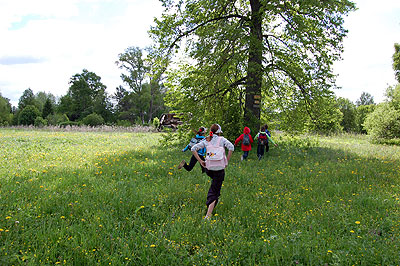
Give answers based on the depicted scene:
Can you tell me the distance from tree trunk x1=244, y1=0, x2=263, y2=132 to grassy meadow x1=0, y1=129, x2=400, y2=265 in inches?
239

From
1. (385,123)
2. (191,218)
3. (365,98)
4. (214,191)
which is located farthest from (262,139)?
(365,98)

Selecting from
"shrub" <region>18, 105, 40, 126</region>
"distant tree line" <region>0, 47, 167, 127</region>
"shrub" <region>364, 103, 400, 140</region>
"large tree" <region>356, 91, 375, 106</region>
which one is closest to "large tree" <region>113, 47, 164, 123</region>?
"distant tree line" <region>0, 47, 167, 127</region>

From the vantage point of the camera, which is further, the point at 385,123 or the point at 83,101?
the point at 83,101

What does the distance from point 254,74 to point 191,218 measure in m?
10.9

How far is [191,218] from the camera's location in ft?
17.0

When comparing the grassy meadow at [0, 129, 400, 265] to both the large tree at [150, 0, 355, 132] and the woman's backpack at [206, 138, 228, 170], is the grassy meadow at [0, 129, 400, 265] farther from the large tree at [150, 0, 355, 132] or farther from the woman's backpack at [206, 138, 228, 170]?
the large tree at [150, 0, 355, 132]

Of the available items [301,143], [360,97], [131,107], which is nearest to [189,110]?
[301,143]

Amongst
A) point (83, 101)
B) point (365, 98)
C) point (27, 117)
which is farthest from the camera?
point (365, 98)

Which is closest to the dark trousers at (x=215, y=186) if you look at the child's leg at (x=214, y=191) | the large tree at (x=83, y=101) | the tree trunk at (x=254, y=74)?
the child's leg at (x=214, y=191)

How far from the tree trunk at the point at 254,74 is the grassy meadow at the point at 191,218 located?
6.06 metres

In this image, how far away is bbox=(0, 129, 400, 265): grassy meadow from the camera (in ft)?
13.2

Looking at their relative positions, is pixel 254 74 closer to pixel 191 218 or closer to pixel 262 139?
pixel 262 139

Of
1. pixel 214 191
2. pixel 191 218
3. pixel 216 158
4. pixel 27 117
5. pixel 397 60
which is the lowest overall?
pixel 191 218

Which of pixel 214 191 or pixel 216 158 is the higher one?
pixel 216 158
